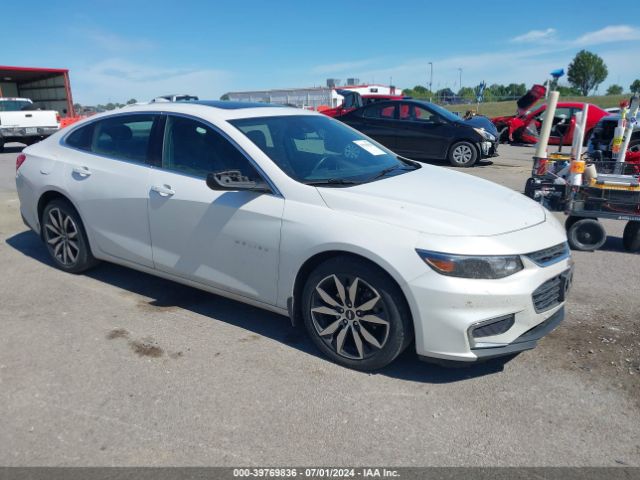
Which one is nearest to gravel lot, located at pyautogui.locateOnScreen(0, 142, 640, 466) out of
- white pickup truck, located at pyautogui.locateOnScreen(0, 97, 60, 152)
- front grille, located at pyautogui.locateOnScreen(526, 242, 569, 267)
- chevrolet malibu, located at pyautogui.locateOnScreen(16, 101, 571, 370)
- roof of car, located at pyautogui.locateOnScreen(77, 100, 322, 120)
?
chevrolet malibu, located at pyautogui.locateOnScreen(16, 101, 571, 370)

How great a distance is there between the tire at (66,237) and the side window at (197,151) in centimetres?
125

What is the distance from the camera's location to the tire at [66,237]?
4.69m

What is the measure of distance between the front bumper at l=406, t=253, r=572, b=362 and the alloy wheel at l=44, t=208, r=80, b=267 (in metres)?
3.27

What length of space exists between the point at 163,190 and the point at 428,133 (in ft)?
32.7

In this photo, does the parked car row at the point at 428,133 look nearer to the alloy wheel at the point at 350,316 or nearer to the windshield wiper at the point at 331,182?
the windshield wiper at the point at 331,182

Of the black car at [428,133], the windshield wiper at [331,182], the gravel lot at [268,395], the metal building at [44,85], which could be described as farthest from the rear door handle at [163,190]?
the metal building at [44,85]

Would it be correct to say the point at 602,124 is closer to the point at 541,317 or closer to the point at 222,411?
the point at 541,317

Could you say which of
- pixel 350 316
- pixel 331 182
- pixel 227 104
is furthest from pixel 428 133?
pixel 350 316

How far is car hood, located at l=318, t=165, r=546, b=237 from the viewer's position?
306 cm

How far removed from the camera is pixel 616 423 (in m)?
2.81

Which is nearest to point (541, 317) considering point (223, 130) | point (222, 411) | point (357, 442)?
point (357, 442)

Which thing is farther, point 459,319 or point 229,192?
point 229,192

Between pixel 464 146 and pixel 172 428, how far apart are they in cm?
1136

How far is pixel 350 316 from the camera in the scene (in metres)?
3.25
